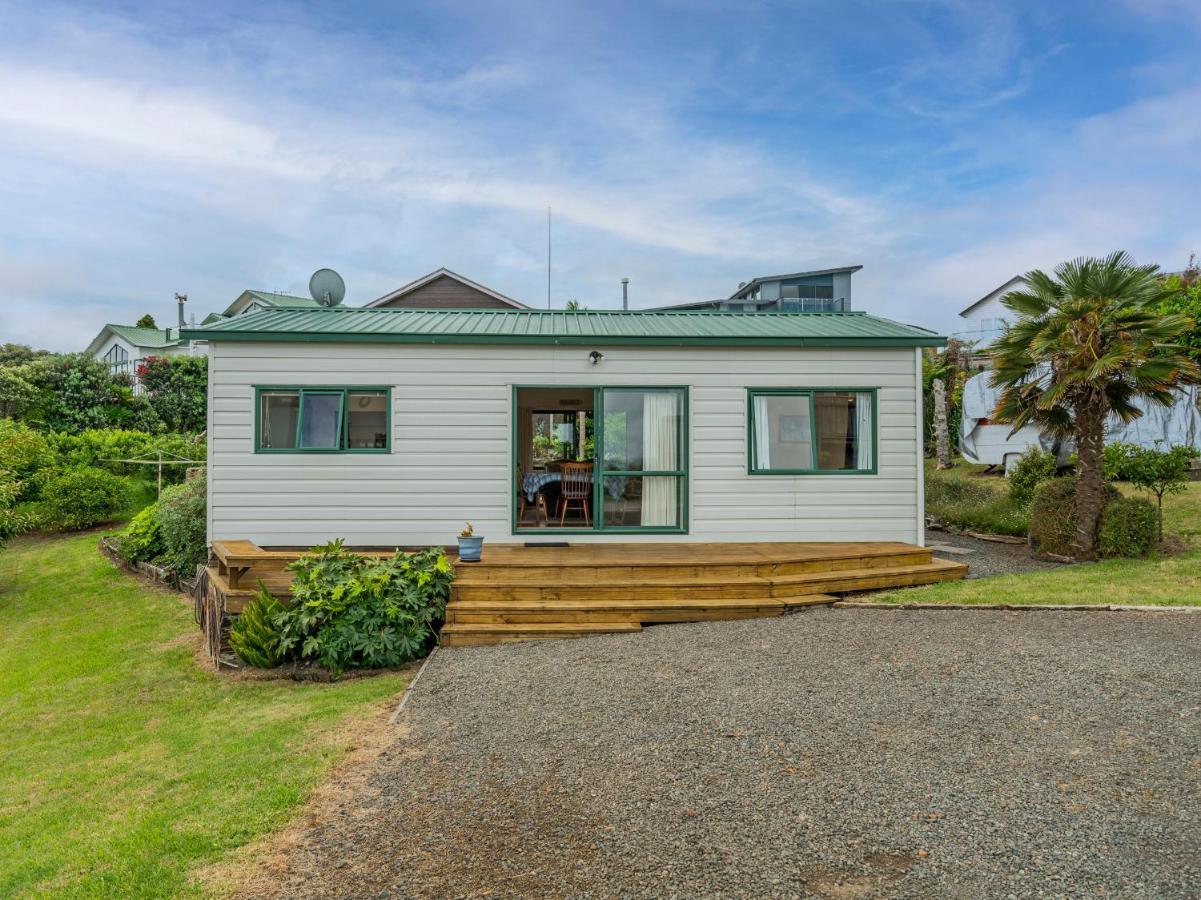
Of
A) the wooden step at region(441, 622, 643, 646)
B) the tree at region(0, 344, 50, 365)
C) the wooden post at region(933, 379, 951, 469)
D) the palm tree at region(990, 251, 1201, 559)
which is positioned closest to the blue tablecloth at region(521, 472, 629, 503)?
the wooden step at region(441, 622, 643, 646)

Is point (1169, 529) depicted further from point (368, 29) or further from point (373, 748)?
point (368, 29)

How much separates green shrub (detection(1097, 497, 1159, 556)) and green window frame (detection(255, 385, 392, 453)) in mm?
9160

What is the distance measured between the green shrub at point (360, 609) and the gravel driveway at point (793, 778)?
897 millimetres

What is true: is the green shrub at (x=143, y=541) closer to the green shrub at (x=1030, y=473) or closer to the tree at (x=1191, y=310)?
the green shrub at (x=1030, y=473)

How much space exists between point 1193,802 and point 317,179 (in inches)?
781

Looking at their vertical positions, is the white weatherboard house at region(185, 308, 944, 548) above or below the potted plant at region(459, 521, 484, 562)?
above

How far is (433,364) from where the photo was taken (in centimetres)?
879

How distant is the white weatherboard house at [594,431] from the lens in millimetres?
8641

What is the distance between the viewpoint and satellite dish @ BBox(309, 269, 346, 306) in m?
11.1

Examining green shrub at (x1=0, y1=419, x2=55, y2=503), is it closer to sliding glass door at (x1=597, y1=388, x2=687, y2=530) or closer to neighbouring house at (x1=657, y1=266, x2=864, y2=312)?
sliding glass door at (x1=597, y1=388, x2=687, y2=530)

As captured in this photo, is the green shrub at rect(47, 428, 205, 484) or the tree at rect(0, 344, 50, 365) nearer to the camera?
the green shrub at rect(47, 428, 205, 484)

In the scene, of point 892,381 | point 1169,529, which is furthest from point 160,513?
point 1169,529

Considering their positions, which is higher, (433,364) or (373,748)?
(433,364)

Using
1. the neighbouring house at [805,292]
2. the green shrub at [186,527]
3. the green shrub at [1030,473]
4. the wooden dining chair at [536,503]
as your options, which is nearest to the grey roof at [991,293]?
the neighbouring house at [805,292]
